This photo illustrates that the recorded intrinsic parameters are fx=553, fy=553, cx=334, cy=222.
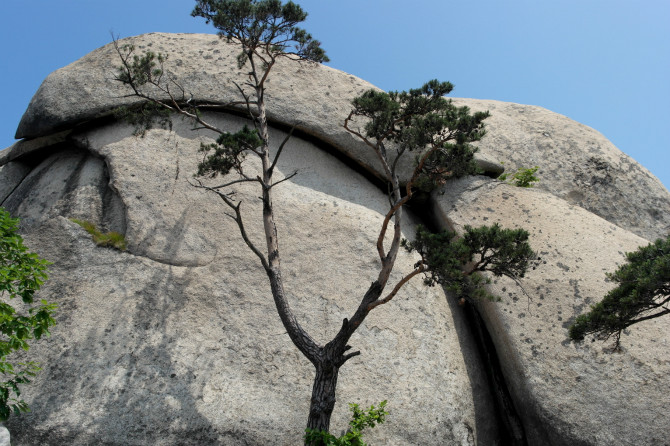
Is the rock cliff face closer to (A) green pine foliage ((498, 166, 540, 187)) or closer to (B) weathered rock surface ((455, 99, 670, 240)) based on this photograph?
(B) weathered rock surface ((455, 99, 670, 240))

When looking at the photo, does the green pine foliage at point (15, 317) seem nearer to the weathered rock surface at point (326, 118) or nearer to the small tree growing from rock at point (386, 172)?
the small tree growing from rock at point (386, 172)

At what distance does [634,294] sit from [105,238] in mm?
9066

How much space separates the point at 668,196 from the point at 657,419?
23.9 ft

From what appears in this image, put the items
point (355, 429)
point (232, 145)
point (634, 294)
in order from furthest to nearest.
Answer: point (232, 145) → point (355, 429) → point (634, 294)

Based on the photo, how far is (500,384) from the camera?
34.4 feet

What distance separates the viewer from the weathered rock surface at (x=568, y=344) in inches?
363

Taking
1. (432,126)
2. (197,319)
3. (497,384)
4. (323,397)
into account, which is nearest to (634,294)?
(497,384)

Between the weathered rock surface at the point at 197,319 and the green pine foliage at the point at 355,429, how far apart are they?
255mm

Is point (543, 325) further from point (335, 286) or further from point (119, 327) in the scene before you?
point (119, 327)

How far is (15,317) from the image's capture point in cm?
820

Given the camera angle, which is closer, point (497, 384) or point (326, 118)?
point (497, 384)

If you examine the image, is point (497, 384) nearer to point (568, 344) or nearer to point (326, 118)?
point (568, 344)

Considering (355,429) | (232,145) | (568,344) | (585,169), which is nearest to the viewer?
(355,429)

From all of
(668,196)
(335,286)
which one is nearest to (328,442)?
(335,286)
